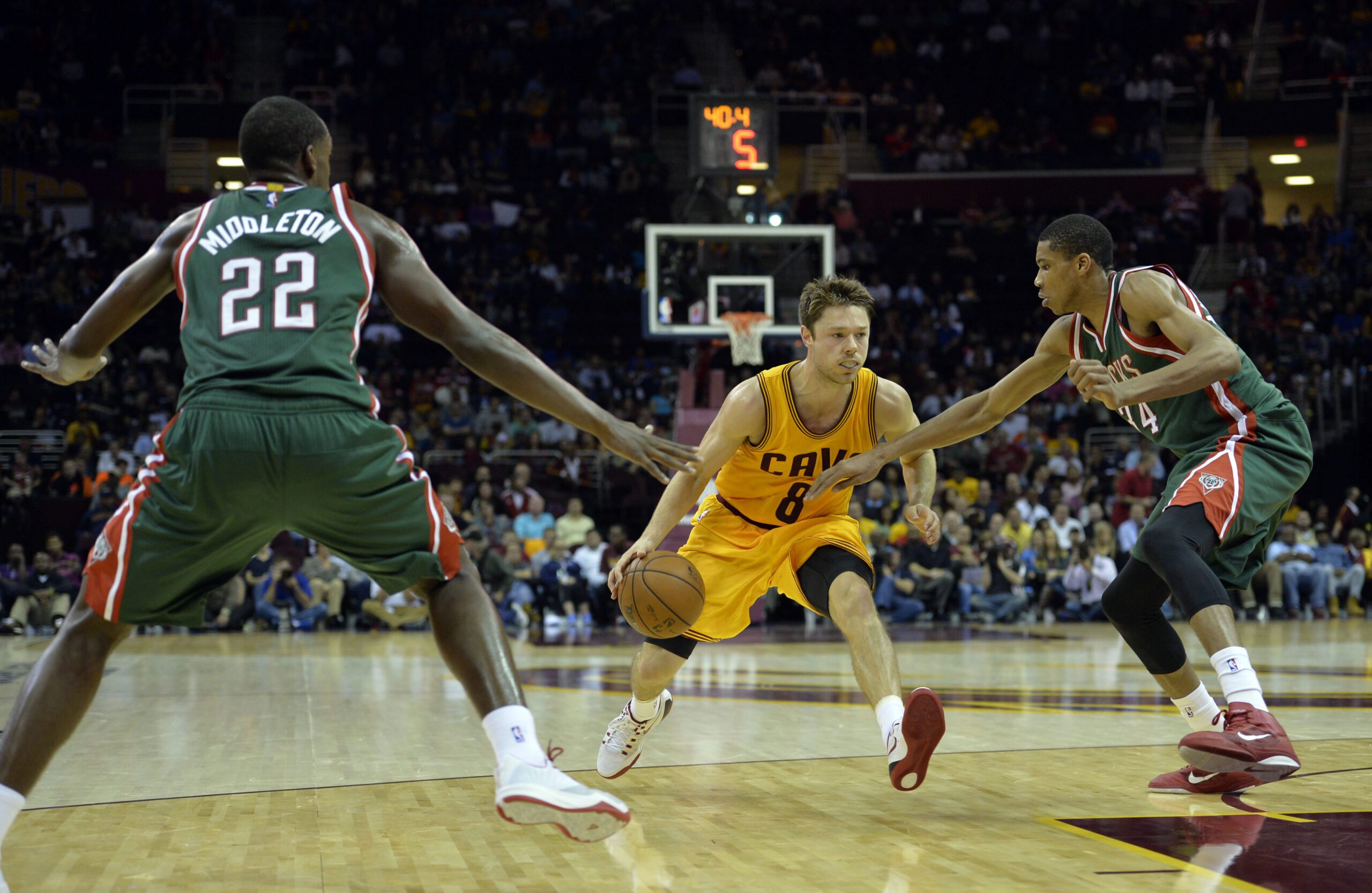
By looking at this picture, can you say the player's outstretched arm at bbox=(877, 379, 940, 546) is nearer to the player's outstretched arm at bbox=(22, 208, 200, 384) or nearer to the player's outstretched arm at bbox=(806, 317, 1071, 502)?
the player's outstretched arm at bbox=(806, 317, 1071, 502)

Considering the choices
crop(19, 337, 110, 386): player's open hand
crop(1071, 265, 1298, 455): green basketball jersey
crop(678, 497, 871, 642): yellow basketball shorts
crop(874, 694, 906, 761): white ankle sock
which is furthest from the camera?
crop(678, 497, 871, 642): yellow basketball shorts

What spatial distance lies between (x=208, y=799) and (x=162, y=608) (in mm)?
1452

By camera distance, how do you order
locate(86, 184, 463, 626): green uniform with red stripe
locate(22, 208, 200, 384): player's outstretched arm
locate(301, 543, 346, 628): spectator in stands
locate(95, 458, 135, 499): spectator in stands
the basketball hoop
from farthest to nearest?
the basketball hoop < locate(95, 458, 135, 499): spectator in stands < locate(301, 543, 346, 628): spectator in stands < locate(22, 208, 200, 384): player's outstretched arm < locate(86, 184, 463, 626): green uniform with red stripe

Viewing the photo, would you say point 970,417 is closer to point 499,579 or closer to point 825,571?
point 825,571

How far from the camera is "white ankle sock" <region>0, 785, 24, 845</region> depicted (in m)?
2.90

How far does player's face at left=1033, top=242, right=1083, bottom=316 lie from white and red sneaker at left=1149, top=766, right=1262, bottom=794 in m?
1.63

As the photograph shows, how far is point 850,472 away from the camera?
4602 mm

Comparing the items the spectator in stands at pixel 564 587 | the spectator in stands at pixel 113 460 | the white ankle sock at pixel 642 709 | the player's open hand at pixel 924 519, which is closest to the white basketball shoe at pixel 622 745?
the white ankle sock at pixel 642 709

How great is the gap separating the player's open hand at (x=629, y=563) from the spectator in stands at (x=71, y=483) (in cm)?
1195

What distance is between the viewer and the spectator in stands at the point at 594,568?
13.9 metres

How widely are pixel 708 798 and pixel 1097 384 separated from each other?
184 cm

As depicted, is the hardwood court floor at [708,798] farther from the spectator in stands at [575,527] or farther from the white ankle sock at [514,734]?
the spectator in stands at [575,527]

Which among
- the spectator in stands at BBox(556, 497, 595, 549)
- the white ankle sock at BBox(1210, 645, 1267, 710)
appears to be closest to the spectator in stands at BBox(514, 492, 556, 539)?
the spectator in stands at BBox(556, 497, 595, 549)

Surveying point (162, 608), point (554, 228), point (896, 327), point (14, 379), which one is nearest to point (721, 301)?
point (896, 327)
